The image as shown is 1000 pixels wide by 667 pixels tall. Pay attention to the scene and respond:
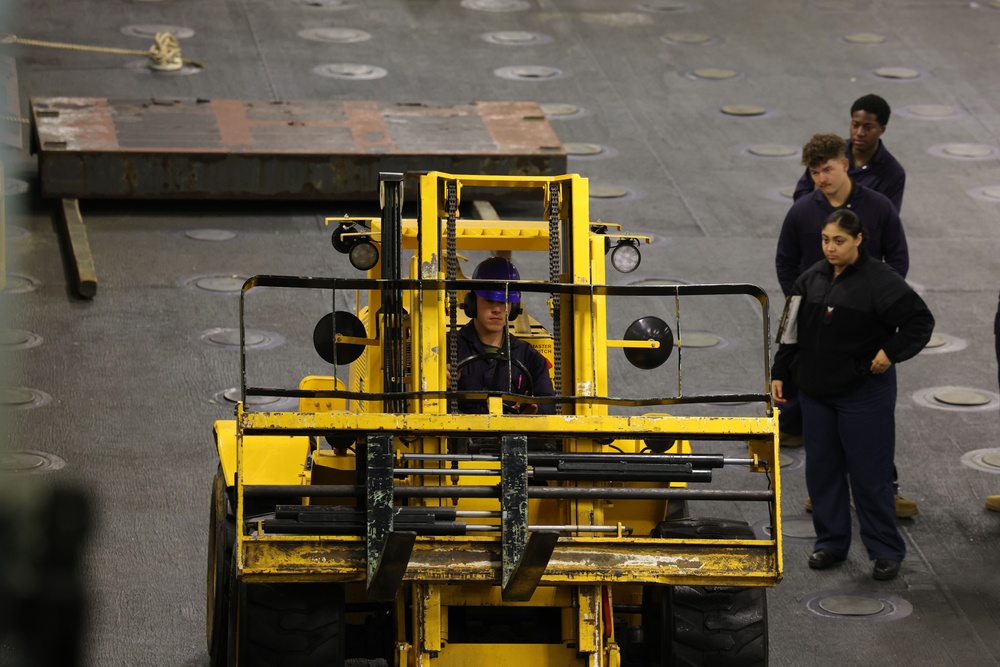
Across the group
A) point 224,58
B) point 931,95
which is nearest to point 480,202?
point 224,58

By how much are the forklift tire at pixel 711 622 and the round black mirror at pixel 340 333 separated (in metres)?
1.50

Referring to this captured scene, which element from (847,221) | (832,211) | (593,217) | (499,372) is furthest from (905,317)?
(593,217)

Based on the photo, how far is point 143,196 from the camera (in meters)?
14.0

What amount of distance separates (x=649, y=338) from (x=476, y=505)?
1.02 m

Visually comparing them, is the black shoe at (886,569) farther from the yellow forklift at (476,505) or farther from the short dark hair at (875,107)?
the short dark hair at (875,107)

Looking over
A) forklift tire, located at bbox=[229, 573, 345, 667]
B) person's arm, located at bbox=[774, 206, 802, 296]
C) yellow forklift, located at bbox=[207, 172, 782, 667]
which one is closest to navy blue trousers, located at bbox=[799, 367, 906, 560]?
person's arm, located at bbox=[774, 206, 802, 296]

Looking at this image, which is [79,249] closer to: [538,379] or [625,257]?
[538,379]

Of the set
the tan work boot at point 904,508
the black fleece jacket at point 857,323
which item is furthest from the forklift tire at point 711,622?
the tan work boot at point 904,508

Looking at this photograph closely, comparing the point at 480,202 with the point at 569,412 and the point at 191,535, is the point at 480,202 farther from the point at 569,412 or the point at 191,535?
Result: the point at 569,412

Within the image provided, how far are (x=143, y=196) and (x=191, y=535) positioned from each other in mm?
5925

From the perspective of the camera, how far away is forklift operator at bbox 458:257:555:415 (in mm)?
6844

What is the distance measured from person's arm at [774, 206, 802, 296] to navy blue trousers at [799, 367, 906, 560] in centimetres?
117

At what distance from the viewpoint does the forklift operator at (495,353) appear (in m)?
6.84

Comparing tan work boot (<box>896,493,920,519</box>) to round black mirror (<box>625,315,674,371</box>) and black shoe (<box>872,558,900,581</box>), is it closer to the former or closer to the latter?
black shoe (<box>872,558,900,581</box>)
